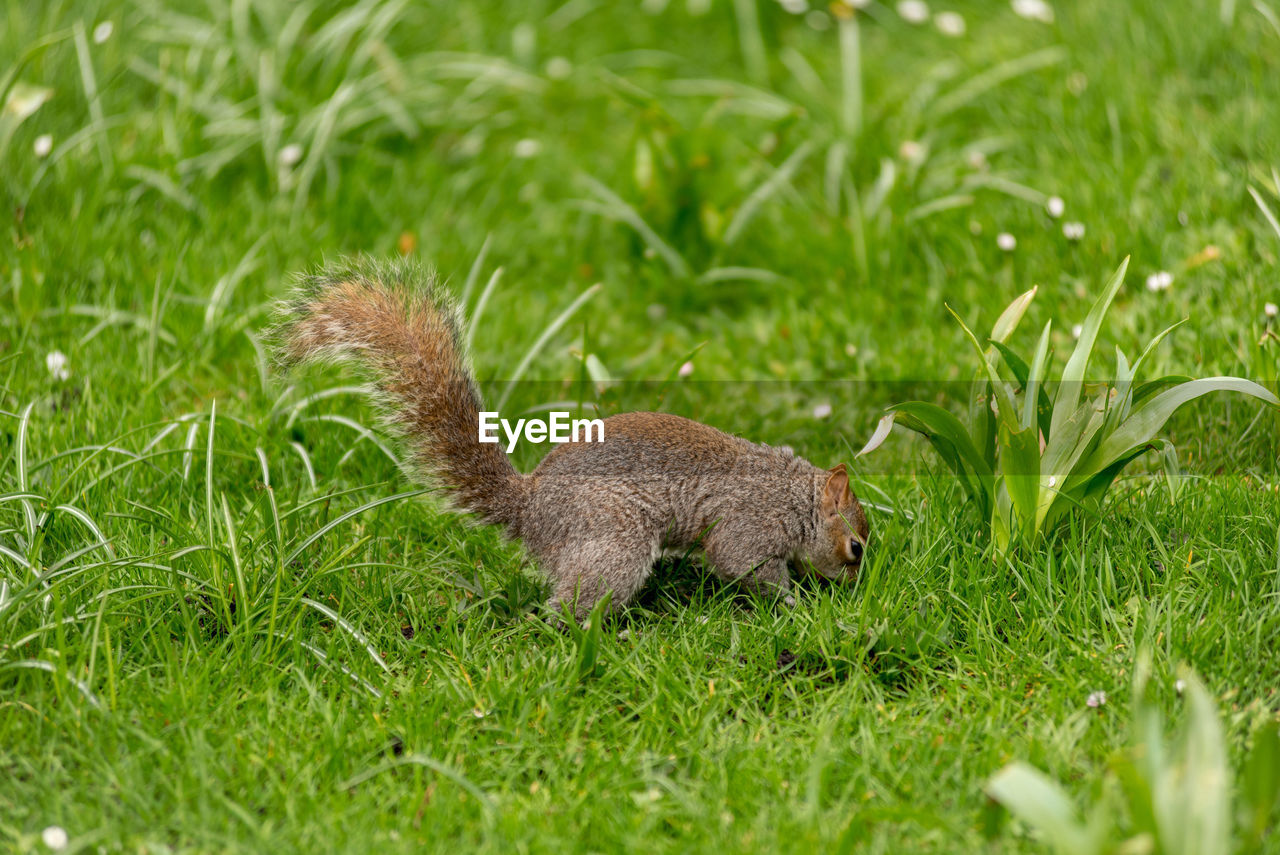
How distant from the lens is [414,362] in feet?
9.30

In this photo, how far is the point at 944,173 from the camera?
4590mm

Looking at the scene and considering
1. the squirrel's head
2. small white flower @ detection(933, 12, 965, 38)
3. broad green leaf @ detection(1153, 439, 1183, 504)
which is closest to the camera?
broad green leaf @ detection(1153, 439, 1183, 504)

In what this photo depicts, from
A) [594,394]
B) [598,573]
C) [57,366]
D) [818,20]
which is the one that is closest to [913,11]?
[818,20]

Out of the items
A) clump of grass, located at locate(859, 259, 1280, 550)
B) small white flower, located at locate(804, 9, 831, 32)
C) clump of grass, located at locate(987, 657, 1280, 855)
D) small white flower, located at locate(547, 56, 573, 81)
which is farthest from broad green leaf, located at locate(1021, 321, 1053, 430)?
small white flower, located at locate(804, 9, 831, 32)

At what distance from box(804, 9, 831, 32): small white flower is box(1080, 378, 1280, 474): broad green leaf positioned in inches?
146

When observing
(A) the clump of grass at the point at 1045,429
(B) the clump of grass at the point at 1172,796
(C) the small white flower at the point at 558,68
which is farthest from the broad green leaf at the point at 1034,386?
(C) the small white flower at the point at 558,68

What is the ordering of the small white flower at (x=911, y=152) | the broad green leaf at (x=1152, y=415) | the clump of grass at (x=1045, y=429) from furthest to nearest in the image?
the small white flower at (x=911, y=152) → the clump of grass at (x=1045, y=429) → the broad green leaf at (x=1152, y=415)

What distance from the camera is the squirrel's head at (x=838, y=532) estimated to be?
2920 mm

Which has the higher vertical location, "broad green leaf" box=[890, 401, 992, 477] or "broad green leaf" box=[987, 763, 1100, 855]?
"broad green leaf" box=[890, 401, 992, 477]

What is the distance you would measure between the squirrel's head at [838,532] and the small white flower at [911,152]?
198 cm

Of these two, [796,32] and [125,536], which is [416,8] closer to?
[796,32]

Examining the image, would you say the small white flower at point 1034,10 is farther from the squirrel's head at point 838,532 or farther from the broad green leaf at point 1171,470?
the squirrel's head at point 838,532

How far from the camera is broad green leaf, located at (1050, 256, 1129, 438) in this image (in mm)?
2688

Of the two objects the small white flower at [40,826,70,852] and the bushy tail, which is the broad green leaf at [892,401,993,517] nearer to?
the bushy tail
